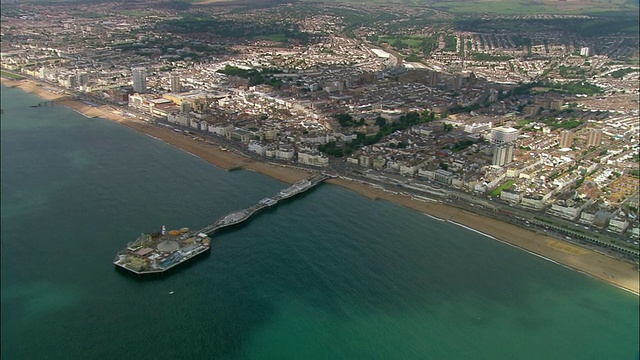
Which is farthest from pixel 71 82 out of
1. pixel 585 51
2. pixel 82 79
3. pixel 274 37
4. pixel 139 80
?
pixel 585 51

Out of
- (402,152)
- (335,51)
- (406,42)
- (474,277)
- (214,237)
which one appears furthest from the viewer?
(406,42)

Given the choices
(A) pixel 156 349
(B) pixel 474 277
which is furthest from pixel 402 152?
(A) pixel 156 349

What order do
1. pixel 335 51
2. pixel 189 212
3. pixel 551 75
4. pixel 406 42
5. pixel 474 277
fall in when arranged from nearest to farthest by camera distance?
pixel 474 277 < pixel 189 212 < pixel 551 75 < pixel 335 51 < pixel 406 42

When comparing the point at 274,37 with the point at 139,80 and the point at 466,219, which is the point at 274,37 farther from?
the point at 466,219

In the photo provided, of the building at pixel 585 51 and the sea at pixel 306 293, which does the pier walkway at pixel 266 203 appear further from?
the building at pixel 585 51

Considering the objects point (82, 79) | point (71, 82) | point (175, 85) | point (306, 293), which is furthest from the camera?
point (71, 82)

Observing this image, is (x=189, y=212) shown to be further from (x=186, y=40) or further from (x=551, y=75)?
(x=186, y=40)
